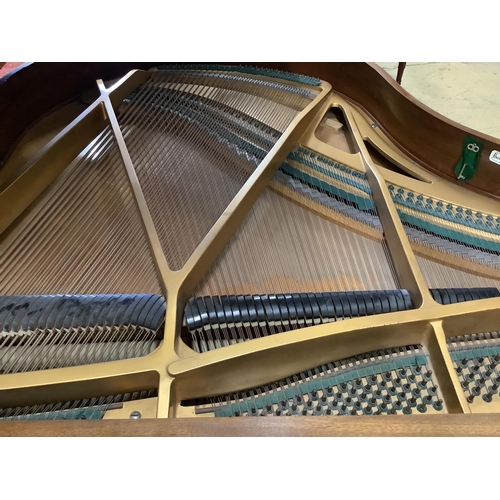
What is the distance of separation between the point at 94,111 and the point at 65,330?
1259 millimetres

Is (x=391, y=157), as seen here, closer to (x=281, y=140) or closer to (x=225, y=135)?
(x=281, y=140)

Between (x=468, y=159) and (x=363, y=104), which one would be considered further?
(x=363, y=104)

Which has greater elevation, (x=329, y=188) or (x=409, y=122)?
(x=409, y=122)

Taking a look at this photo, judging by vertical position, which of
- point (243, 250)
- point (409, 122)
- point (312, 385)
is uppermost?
point (409, 122)

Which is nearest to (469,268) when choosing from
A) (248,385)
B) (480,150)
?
(480,150)

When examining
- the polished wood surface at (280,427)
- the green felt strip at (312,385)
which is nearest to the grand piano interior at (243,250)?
the green felt strip at (312,385)

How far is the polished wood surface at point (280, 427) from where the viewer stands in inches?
38.4

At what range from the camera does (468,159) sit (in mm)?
2312

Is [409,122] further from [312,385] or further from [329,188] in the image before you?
[312,385]

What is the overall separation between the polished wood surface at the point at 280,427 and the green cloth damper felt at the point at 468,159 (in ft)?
5.25

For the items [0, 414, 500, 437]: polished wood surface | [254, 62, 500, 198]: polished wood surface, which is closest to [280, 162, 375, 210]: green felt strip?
[254, 62, 500, 198]: polished wood surface

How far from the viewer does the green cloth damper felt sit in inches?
88.4

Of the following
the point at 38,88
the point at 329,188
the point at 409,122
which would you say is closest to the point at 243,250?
the point at 329,188

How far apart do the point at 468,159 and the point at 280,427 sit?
6.15 feet
